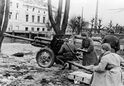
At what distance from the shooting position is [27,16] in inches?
2335

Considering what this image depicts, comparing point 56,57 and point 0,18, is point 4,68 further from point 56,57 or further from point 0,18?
point 0,18

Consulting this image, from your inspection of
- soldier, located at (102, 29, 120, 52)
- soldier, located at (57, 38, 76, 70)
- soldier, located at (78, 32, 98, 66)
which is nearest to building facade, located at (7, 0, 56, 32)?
soldier, located at (57, 38, 76, 70)

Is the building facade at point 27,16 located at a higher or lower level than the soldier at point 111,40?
higher

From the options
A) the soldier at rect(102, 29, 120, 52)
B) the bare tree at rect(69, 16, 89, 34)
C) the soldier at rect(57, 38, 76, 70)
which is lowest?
the soldier at rect(57, 38, 76, 70)

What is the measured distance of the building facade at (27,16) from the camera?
5328cm

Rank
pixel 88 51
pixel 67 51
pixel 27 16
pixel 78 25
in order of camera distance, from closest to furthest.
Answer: pixel 88 51
pixel 67 51
pixel 78 25
pixel 27 16

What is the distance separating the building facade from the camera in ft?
175

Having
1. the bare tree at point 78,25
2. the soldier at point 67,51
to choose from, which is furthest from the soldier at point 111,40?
the bare tree at point 78,25

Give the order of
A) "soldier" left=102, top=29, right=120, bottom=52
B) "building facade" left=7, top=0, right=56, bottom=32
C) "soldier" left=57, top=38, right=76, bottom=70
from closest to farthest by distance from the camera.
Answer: "soldier" left=102, top=29, right=120, bottom=52, "soldier" left=57, top=38, right=76, bottom=70, "building facade" left=7, top=0, right=56, bottom=32

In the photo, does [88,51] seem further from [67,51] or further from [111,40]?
[111,40]

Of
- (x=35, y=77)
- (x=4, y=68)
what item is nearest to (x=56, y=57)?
(x=35, y=77)

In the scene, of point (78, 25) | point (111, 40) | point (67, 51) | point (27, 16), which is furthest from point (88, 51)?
point (27, 16)

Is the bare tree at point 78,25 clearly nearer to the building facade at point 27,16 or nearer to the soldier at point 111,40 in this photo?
the building facade at point 27,16

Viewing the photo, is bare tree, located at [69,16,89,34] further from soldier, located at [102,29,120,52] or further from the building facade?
soldier, located at [102,29,120,52]
